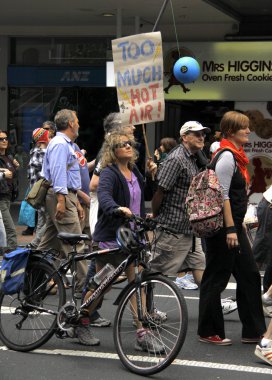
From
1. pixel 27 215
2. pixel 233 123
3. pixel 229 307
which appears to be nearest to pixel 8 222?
pixel 27 215

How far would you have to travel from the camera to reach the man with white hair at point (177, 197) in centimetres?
679

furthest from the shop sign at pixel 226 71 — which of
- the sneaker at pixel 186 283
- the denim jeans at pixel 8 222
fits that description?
the sneaker at pixel 186 283

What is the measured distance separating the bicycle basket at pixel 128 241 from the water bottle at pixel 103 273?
0.90 ft

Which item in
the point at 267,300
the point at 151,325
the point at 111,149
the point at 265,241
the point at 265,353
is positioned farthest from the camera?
the point at 265,241

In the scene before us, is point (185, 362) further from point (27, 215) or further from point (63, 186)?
point (27, 215)

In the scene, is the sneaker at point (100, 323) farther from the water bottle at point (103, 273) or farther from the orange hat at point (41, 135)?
the orange hat at point (41, 135)

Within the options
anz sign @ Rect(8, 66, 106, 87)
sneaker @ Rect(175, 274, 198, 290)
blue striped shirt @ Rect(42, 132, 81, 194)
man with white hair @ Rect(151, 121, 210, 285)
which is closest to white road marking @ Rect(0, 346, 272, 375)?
man with white hair @ Rect(151, 121, 210, 285)

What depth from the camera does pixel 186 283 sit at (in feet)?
29.3

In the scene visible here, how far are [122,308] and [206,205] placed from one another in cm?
105

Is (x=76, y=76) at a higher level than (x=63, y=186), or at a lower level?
higher

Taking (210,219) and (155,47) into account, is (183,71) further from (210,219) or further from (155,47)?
(210,219)

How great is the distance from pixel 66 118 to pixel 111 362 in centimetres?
281

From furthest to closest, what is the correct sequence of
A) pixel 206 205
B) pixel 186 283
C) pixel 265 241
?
pixel 186 283
pixel 265 241
pixel 206 205

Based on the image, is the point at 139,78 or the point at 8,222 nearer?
the point at 139,78
